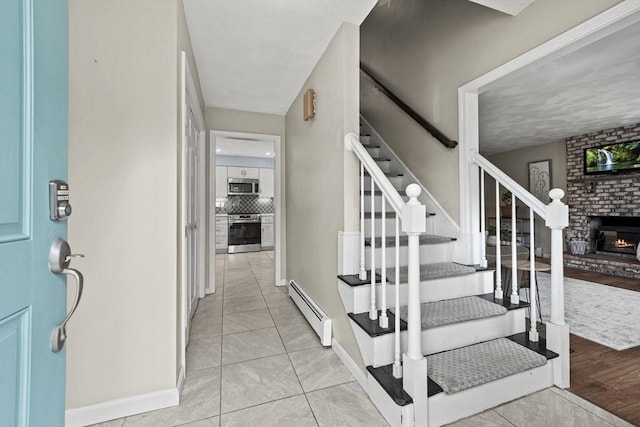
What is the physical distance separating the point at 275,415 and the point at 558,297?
175 cm

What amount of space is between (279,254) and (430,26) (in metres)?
3.06

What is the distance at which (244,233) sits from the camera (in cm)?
655

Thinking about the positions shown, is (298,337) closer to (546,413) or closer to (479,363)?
(479,363)

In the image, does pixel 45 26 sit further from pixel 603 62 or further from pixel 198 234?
pixel 603 62

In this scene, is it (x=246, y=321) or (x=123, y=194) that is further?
(x=246, y=321)

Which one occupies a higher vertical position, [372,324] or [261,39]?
[261,39]

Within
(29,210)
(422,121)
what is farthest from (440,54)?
(29,210)

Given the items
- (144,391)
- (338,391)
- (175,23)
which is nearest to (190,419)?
(144,391)

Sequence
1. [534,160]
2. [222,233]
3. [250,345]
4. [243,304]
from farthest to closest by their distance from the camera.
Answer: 1. [222,233]
2. [534,160]
3. [243,304]
4. [250,345]

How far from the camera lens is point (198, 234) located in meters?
3.21

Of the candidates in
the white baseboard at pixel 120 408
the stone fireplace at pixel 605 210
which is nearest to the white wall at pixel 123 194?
the white baseboard at pixel 120 408

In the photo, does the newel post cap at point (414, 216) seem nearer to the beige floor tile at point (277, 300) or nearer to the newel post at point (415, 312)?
the newel post at point (415, 312)

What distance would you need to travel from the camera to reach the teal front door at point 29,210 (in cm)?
49

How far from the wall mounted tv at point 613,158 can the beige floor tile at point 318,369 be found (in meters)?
5.92
